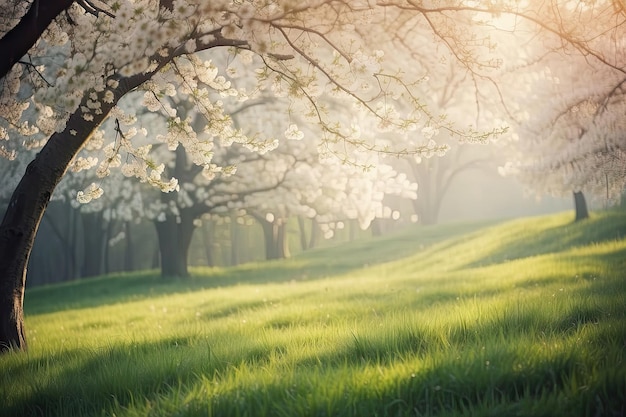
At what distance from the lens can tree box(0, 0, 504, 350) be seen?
4.48 m

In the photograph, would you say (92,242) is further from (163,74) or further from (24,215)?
(163,74)

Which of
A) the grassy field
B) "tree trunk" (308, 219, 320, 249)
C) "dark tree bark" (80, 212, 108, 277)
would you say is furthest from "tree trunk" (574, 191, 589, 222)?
"dark tree bark" (80, 212, 108, 277)

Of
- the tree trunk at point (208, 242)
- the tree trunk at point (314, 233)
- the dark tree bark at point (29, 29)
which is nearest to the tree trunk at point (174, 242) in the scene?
the dark tree bark at point (29, 29)

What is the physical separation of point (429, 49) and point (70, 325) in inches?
472

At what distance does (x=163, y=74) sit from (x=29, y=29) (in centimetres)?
141

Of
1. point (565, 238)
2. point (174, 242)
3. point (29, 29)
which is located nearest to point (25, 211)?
point (29, 29)

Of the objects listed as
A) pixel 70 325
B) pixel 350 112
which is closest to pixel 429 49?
pixel 350 112

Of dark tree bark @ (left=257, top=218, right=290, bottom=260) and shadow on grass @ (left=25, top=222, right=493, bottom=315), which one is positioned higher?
dark tree bark @ (left=257, top=218, right=290, bottom=260)

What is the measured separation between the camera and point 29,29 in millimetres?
5086

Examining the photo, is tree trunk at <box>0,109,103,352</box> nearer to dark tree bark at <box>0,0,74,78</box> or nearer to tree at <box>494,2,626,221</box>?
dark tree bark at <box>0,0,74,78</box>

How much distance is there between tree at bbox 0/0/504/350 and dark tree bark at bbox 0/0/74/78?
346mm

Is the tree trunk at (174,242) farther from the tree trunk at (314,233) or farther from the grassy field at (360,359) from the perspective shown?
the tree trunk at (314,233)

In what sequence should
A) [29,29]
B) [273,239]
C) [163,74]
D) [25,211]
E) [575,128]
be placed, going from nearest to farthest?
[29,29] → [163,74] → [25,211] → [575,128] → [273,239]

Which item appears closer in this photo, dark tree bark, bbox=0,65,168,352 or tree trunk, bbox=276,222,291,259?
dark tree bark, bbox=0,65,168,352
